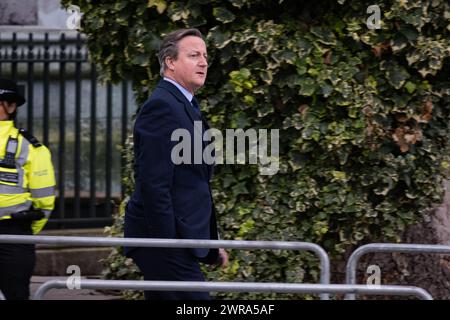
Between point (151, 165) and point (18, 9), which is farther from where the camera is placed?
point (18, 9)

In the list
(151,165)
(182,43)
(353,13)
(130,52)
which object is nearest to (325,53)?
(353,13)

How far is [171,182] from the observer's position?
205 inches

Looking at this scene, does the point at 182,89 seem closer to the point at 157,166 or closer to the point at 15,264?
the point at 157,166

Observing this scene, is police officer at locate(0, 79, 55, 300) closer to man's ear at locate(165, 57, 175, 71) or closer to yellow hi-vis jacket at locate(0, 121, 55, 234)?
yellow hi-vis jacket at locate(0, 121, 55, 234)

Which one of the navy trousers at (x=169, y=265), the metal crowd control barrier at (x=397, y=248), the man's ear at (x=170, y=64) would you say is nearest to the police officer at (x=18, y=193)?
the navy trousers at (x=169, y=265)

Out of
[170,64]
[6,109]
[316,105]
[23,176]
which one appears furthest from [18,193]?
[316,105]

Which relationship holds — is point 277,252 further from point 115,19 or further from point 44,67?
point 44,67

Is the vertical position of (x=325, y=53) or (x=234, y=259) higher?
(x=325, y=53)

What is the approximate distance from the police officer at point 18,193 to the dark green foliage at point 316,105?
88 centimetres

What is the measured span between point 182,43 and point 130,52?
174 cm

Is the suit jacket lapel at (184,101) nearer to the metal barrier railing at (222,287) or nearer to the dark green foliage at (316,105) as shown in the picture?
the metal barrier railing at (222,287)

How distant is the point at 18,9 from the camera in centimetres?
1165

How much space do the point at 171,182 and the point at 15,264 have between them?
1775mm

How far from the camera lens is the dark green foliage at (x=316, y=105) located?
691 cm
